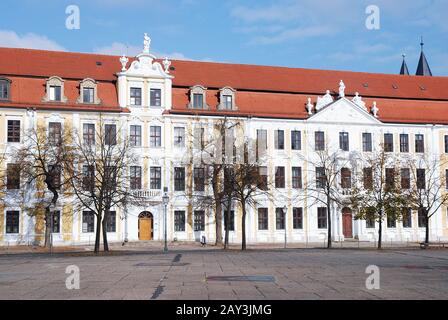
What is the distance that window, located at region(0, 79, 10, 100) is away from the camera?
52.4 meters

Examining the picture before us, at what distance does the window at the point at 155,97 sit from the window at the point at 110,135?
4068 millimetres

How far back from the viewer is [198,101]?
57.1 meters

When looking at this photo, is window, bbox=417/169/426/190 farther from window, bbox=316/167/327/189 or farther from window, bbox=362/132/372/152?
window, bbox=316/167/327/189

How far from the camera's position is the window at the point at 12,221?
168ft

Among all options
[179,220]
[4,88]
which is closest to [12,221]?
[4,88]

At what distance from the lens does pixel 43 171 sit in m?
49.0

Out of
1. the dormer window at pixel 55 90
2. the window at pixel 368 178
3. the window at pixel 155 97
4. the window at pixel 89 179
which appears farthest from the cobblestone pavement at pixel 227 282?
the window at pixel 155 97

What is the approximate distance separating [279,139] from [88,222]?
19.0 m

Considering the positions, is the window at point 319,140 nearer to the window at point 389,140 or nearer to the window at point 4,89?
the window at point 389,140

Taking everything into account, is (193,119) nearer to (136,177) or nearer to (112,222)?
(136,177)

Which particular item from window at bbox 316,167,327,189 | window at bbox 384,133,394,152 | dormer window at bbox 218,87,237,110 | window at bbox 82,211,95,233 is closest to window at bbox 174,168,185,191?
dormer window at bbox 218,87,237,110
